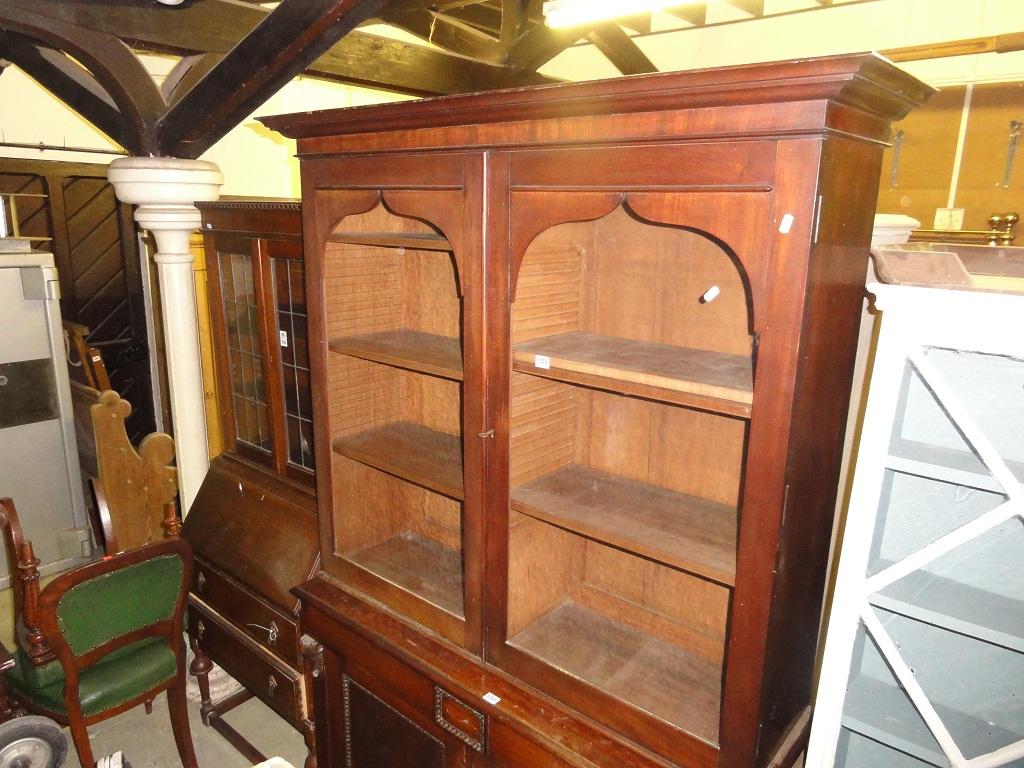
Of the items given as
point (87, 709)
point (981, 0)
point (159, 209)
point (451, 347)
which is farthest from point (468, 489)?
point (981, 0)

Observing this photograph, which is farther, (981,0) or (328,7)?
(981,0)

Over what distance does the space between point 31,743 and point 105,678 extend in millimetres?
236

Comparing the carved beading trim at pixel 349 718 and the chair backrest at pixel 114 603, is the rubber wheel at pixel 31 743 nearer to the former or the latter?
the chair backrest at pixel 114 603

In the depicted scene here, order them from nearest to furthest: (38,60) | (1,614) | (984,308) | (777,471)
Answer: (984,308) < (777,471) < (38,60) < (1,614)

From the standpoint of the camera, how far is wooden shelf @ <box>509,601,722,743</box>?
4.57ft

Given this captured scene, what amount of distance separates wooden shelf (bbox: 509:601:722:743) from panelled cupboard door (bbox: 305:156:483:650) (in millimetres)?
198

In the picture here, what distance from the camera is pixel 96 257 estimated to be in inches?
178

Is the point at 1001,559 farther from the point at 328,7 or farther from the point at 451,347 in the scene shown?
the point at 328,7

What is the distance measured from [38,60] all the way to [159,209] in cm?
90

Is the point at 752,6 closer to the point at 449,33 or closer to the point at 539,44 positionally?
the point at 539,44

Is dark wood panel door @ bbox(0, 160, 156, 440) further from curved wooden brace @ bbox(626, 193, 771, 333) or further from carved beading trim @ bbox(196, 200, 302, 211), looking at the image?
curved wooden brace @ bbox(626, 193, 771, 333)

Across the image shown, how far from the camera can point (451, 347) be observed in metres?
1.86

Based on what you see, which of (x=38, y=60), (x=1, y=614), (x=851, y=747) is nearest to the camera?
(x=851, y=747)

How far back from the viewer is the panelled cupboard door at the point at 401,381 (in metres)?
1.44
